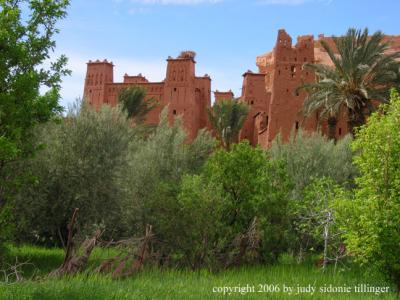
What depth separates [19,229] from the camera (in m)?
13.1

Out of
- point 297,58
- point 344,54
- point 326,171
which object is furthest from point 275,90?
point 326,171

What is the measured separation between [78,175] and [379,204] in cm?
783

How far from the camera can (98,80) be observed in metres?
41.4

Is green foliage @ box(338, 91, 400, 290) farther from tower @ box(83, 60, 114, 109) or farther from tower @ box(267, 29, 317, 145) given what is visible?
tower @ box(83, 60, 114, 109)

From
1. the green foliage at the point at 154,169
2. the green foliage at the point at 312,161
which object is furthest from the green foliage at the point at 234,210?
the green foliage at the point at 312,161

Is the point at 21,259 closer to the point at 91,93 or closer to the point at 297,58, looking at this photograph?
the point at 297,58

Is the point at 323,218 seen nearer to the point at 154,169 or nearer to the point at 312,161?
the point at 154,169

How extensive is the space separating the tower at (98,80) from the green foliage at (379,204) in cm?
3306

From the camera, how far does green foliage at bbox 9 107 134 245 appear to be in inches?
536

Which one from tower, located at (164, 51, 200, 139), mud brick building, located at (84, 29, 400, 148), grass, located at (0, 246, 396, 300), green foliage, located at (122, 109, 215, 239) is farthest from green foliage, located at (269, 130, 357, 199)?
tower, located at (164, 51, 200, 139)

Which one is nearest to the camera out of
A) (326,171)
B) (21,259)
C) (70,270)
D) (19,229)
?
(70,270)

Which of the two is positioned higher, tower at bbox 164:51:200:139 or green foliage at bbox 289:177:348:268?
tower at bbox 164:51:200:139

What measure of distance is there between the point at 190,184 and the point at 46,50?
4003mm

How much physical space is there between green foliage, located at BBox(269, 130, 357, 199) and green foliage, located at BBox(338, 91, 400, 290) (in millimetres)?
7355
